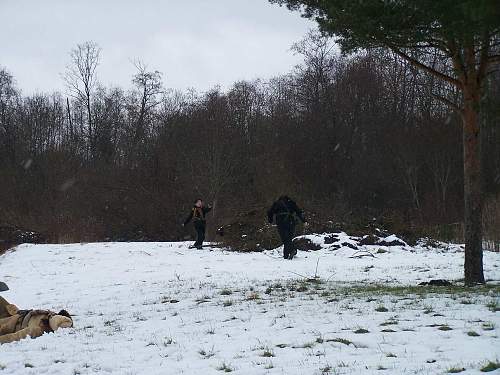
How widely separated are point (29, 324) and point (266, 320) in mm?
3626

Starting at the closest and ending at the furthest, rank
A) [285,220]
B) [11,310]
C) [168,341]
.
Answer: [168,341], [11,310], [285,220]

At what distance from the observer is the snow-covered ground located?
225 inches

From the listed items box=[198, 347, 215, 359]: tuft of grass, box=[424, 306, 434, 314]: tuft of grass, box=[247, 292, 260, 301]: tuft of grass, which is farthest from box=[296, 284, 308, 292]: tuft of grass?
box=[198, 347, 215, 359]: tuft of grass

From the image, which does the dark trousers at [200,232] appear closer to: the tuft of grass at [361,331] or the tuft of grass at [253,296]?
the tuft of grass at [253,296]

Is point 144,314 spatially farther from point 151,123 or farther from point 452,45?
point 151,123

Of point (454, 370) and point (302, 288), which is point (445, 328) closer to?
point (454, 370)

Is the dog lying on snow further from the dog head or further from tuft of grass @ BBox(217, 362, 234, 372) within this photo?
tuft of grass @ BBox(217, 362, 234, 372)

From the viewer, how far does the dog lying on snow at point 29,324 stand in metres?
8.36

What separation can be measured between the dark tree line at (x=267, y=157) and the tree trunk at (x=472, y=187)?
75.7 feet

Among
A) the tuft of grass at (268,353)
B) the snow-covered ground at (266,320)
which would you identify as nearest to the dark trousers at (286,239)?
the snow-covered ground at (266,320)

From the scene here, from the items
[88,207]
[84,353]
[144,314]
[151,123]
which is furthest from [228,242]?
[151,123]

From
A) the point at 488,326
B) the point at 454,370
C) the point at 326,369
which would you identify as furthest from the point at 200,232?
the point at 454,370

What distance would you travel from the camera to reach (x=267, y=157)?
4422cm

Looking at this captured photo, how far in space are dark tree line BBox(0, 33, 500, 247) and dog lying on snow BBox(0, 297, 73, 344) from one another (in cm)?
2437
